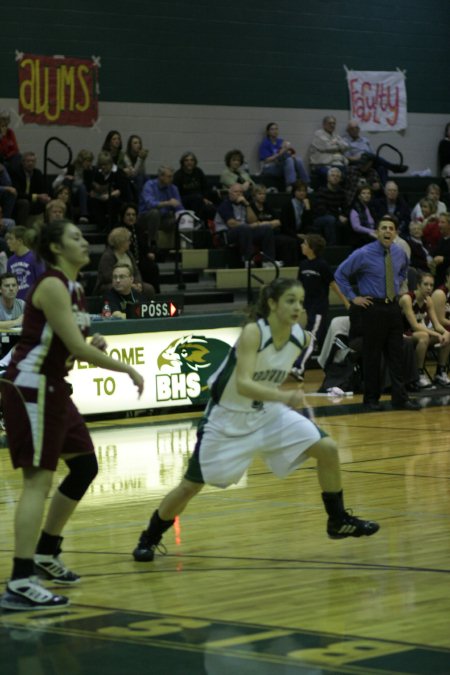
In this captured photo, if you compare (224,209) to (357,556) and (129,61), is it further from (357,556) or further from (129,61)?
(357,556)

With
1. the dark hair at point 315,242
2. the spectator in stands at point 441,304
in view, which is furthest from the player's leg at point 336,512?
the spectator in stands at point 441,304

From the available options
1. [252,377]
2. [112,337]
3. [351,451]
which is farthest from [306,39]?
[252,377]

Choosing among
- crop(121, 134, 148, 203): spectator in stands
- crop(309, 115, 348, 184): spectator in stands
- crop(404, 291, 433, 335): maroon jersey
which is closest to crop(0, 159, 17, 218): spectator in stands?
crop(121, 134, 148, 203): spectator in stands

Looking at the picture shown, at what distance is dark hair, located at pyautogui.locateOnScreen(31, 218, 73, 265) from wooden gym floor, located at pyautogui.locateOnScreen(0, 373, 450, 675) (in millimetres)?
1492

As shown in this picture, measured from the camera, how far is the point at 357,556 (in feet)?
21.5

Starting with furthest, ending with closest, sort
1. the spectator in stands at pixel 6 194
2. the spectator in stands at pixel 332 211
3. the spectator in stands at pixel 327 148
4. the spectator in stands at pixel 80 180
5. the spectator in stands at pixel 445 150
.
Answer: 1. the spectator in stands at pixel 445 150
2. the spectator in stands at pixel 327 148
3. the spectator in stands at pixel 332 211
4. the spectator in stands at pixel 80 180
5. the spectator in stands at pixel 6 194

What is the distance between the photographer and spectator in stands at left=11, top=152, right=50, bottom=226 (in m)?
16.9

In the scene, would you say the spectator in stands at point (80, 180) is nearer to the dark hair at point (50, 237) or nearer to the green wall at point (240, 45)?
the green wall at point (240, 45)

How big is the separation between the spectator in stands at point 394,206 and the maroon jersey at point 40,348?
14.4 m

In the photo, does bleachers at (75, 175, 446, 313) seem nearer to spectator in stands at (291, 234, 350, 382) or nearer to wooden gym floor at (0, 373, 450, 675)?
spectator in stands at (291, 234, 350, 382)

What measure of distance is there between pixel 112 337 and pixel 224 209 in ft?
20.8

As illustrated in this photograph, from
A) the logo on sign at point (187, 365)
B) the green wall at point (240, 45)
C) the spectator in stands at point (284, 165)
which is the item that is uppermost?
the green wall at point (240, 45)

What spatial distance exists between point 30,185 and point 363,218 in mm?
5147

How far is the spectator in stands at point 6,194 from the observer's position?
53.9 ft
